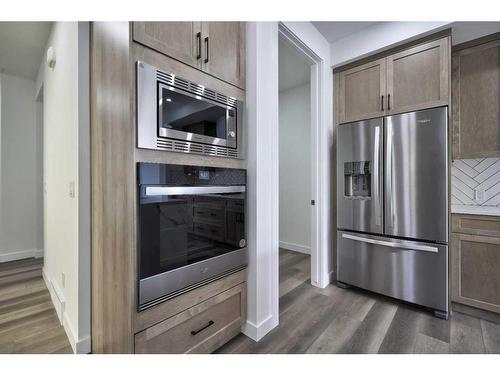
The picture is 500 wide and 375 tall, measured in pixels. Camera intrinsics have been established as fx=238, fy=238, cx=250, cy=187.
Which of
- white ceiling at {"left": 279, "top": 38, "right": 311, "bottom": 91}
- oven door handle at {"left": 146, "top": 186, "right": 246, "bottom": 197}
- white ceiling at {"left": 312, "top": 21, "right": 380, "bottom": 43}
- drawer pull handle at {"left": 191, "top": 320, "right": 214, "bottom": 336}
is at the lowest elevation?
drawer pull handle at {"left": 191, "top": 320, "right": 214, "bottom": 336}

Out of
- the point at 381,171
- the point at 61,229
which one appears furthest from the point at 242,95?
the point at 61,229

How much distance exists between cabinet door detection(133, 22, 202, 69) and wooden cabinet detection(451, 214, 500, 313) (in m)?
2.27

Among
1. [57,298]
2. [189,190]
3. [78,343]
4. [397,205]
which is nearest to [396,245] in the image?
[397,205]

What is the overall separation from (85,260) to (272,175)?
1266 mm

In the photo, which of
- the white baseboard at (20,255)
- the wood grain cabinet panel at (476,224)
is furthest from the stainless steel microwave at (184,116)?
the white baseboard at (20,255)

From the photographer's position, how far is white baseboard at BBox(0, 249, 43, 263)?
3184 millimetres

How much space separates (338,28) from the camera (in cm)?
226

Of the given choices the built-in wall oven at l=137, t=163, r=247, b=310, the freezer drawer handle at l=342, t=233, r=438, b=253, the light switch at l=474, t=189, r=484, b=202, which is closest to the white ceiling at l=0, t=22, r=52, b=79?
the built-in wall oven at l=137, t=163, r=247, b=310

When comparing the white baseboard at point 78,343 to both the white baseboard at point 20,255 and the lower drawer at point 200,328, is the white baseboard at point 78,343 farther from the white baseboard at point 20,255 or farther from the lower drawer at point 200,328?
the white baseboard at point 20,255

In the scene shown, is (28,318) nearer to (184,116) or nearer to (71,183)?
(71,183)

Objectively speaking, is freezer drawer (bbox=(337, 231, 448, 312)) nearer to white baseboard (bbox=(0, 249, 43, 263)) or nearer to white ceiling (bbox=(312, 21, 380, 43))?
white ceiling (bbox=(312, 21, 380, 43))

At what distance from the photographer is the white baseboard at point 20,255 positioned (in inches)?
125

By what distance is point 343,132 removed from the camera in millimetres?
2299
